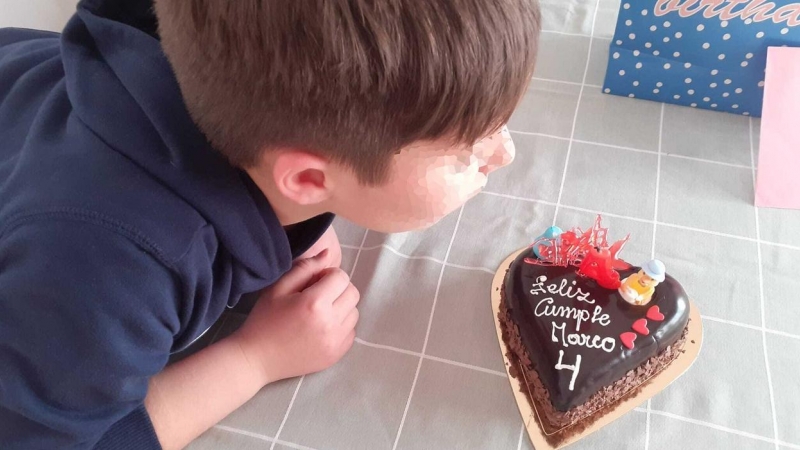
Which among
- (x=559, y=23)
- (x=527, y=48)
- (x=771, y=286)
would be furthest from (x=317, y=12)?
(x=559, y=23)

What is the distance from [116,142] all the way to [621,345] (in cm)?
42

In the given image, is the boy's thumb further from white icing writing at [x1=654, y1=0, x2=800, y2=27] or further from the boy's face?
white icing writing at [x1=654, y1=0, x2=800, y2=27]

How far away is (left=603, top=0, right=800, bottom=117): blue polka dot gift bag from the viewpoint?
0.70m

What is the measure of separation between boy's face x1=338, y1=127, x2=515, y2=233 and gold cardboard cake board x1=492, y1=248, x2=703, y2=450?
0.51 feet

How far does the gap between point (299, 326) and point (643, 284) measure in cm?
31

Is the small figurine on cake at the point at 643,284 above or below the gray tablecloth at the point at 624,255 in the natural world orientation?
above

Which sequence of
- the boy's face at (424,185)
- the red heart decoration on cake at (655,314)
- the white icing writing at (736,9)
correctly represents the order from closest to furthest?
the boy's face at (424,185) → the red heart decoration on cake at (655,314) → the white icing writing at (736,9)

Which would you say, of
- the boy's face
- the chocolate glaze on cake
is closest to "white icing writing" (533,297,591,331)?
the chocolate glaze on cake

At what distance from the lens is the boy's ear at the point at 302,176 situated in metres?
0.44

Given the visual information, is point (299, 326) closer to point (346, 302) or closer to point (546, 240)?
point (346, 302)

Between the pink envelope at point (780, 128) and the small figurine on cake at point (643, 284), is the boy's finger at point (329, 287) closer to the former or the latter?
the small figurine on cake at point (643, 284)

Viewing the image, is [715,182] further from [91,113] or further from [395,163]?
[91,113]

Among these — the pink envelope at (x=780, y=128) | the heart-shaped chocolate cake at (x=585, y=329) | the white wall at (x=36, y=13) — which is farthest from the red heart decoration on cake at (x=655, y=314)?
the white wall at (x=36, y=13)

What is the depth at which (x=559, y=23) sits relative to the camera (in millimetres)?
900
